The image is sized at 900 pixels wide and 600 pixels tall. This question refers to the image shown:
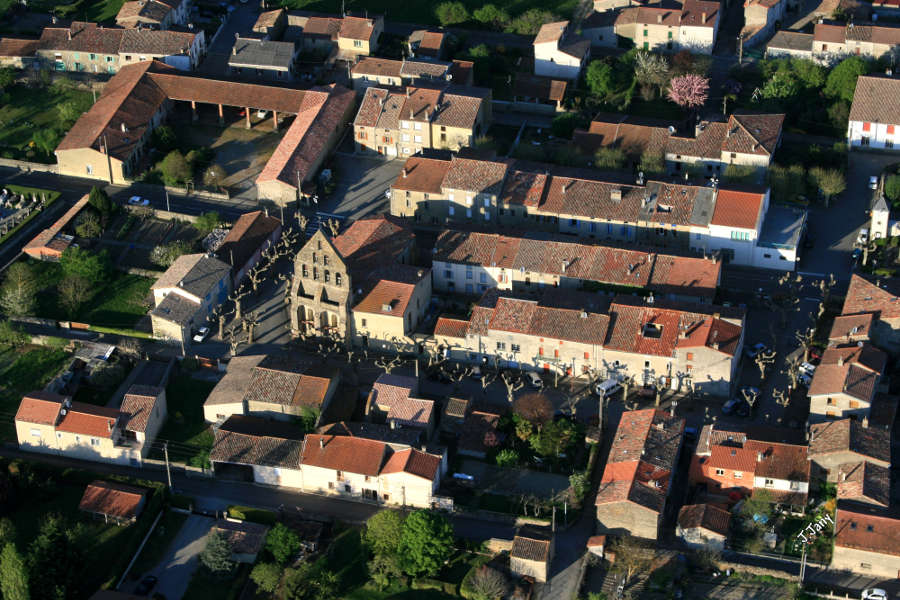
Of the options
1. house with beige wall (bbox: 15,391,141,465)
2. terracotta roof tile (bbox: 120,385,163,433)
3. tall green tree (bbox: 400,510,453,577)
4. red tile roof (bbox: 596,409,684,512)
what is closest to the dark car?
house with beige wall (bbox: 15,391,141,465)

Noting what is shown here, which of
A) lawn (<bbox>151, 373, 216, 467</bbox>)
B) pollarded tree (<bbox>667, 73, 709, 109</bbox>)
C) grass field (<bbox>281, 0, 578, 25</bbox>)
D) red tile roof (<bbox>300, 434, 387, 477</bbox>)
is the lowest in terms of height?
lawn (<bbox>151, 373, 216, 467</bbox>)

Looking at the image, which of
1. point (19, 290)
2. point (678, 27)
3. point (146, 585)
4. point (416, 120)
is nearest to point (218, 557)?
point (146, 585)

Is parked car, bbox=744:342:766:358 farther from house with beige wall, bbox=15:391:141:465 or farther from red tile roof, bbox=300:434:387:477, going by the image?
house with beige wall, bbox=15:391:141:465

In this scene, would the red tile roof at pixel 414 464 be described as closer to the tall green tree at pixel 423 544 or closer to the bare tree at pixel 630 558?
the tall green tree at pixel 423 544

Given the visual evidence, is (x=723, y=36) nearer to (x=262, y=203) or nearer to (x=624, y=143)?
(x=624, y=143)

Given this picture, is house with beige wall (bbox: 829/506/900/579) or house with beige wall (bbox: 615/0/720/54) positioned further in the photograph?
house with beige wall (bbox: 615/0/720/54)

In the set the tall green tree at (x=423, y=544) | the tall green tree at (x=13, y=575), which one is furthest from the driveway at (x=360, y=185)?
the tall green tree at (x=13, y=575)

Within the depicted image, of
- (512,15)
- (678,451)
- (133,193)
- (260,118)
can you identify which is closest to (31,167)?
(133,193)
